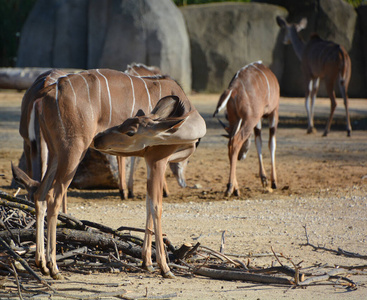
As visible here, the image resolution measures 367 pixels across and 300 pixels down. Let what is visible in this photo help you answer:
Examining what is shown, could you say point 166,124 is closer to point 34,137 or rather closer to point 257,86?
point 34,137

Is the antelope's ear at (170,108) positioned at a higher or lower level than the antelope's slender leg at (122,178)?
higher

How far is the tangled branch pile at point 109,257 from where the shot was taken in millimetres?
3543

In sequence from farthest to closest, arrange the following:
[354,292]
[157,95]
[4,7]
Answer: [4,7] → [157,95] → [354,292]

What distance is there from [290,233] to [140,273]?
1.62 m

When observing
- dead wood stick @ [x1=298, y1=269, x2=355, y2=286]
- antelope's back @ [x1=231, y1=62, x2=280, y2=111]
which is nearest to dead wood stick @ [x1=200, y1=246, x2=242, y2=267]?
dead wood stick @ [x1=298, y1=269, x2=355, y2=286]

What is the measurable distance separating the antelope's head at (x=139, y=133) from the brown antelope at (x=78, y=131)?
0.04 ft

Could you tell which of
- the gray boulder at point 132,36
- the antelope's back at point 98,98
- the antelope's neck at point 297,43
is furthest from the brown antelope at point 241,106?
the gray boulder at point 132,36

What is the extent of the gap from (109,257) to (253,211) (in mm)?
2299

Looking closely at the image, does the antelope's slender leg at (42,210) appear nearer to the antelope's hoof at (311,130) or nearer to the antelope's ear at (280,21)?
the antelope's hoof at (311,130)

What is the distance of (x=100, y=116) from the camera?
12.7 feet

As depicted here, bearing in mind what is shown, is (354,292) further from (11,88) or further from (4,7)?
(4,7)

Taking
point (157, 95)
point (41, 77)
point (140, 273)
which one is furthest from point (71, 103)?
point (41, 77)

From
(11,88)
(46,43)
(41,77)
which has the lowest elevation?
(11,88)

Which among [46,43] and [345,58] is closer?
[345,58]
